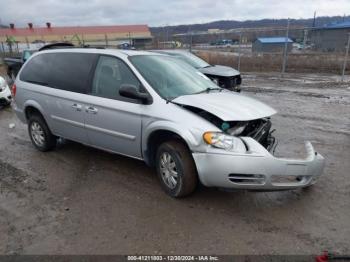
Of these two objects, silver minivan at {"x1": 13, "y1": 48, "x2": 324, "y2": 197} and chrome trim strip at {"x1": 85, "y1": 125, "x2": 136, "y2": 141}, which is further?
chrome trim strip at {"x1": 85, "y1": 125, "x2": 136, "y2": 141}

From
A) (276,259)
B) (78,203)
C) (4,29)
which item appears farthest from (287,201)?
(4,29)

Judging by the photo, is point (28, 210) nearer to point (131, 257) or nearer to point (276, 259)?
point (131, 257)

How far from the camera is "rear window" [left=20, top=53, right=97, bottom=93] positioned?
509 cm

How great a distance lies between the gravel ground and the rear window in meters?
1.24

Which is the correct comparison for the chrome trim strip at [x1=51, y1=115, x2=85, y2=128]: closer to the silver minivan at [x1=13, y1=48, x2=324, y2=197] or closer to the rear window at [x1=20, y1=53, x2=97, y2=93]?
the silver minivan at [x1=13, y1=48, x2=324, y2=197]

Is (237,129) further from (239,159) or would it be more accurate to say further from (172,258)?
(172,258)

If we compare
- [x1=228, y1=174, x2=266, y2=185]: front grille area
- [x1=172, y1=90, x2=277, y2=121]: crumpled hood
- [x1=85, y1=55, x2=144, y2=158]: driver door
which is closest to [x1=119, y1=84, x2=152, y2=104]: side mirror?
[x1=85, y1=55, x2=144, y2=158]: driver door

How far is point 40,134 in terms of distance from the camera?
5957 mm

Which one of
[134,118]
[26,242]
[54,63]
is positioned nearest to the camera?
[26,242]

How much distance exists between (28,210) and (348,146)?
5.31m

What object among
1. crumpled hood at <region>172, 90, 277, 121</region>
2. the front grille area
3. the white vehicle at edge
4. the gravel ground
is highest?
crumpled hood at <region>172, 90, 277, 121</region>

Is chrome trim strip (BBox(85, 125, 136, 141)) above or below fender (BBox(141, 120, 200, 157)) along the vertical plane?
below

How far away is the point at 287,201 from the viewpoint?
407 cm

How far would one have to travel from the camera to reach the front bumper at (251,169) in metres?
3.60
